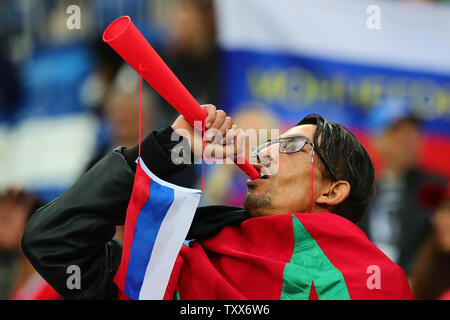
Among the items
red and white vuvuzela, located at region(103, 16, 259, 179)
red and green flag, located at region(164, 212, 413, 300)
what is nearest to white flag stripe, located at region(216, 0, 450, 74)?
red and green flag, located at region(164, 212, 413, 300)

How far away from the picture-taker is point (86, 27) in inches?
218

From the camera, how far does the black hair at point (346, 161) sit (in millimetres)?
2688

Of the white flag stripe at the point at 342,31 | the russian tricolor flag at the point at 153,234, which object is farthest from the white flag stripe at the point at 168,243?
the white flag stripe at the point at 342,31

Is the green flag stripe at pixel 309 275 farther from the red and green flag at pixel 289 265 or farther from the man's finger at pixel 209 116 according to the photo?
the man's finger at pixel 209 116

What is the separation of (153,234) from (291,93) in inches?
105

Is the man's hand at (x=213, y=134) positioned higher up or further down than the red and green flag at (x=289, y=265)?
higher up

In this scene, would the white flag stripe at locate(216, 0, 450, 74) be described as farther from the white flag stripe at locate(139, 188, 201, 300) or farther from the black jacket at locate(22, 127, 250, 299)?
the white flag stripe at locate(139, 188, 201, 300)

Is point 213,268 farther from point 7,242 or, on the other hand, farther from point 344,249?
point 7,242

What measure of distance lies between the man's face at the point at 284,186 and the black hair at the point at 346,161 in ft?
0.17

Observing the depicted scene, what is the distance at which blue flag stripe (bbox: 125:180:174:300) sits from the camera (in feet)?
7.22

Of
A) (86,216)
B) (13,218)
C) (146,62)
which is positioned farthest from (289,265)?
(13,218)

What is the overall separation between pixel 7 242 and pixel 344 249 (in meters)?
2.50

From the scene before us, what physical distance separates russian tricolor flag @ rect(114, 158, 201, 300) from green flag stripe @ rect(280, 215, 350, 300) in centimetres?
40
